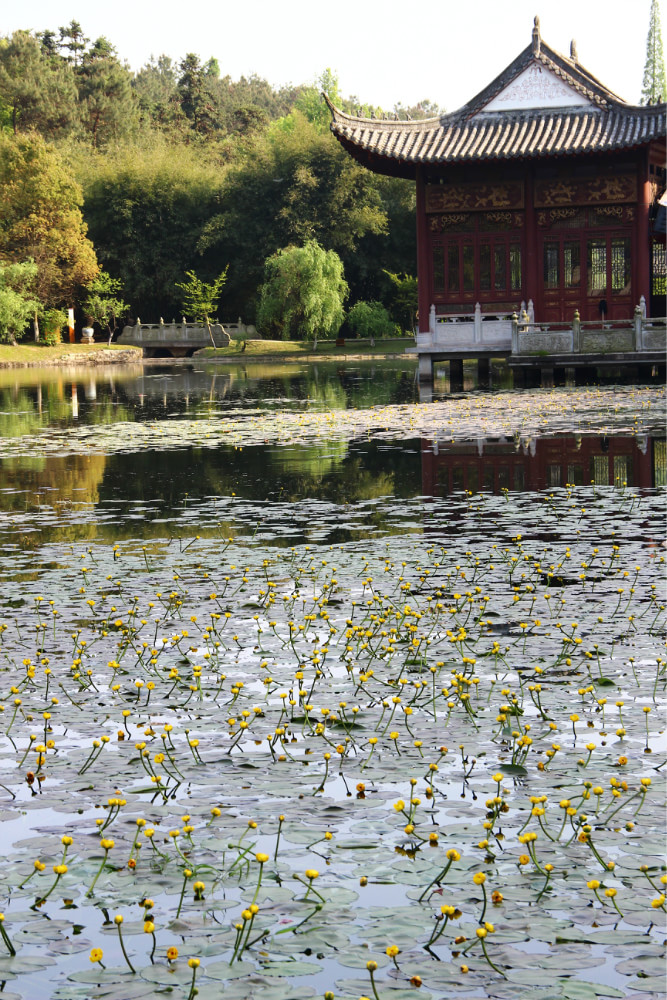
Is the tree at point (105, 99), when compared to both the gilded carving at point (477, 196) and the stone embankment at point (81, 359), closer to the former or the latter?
the stone embankment at point (81, 359)

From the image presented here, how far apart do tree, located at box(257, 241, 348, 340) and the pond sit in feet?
164

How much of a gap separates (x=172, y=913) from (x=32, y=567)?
6.21 meters

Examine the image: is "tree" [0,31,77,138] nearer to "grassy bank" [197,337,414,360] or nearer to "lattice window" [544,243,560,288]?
"grassy bank" [197,337,414,360]

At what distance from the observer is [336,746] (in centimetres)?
531

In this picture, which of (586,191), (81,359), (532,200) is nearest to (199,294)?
(81,359)

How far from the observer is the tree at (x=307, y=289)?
202 feet

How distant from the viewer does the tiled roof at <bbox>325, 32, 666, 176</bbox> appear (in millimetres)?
32438

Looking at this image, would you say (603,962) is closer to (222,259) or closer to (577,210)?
(577,210)

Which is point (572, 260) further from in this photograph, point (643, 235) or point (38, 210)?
point (38, 210)

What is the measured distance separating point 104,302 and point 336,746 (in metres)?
66.4

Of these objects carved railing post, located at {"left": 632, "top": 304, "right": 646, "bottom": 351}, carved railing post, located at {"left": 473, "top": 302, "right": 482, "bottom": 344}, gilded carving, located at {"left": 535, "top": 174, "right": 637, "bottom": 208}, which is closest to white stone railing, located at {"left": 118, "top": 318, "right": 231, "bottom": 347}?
gilded carving, located at {"left": 535, "top": 174, "right": 637, "bottom": 208}

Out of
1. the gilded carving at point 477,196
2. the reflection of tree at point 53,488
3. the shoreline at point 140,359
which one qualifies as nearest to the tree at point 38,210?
the shoreline at point 140,359

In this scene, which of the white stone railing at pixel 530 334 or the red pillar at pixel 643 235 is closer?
the white stone railing at pixel 530 334

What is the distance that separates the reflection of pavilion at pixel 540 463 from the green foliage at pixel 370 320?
156 feet
